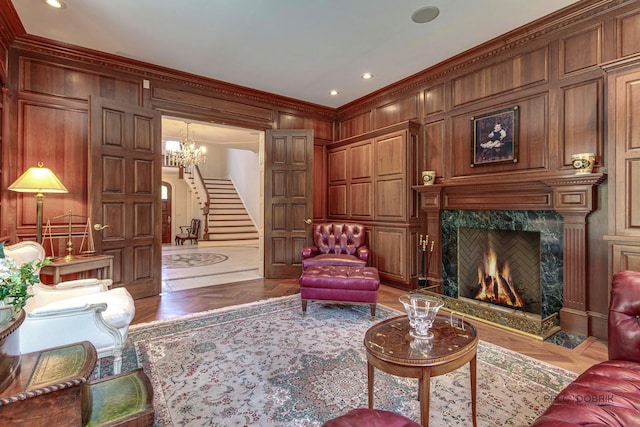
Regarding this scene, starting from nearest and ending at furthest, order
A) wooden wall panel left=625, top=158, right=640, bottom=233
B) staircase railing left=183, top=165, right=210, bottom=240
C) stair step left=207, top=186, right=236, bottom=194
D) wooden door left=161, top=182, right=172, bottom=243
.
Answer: wooden wall panel left=625, top=158, right=640, bottom=233, staircase railing left=183, top=165, right=210, bottom=240, wooden door left=161, top=182, right=172, bottom=243, stair step left=207, top=186, right=236, bottom=194

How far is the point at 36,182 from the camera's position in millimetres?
2953

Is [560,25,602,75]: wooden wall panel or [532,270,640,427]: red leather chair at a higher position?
[560,25,602,75]: wooden wall panel

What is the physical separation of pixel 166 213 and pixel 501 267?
11.4m

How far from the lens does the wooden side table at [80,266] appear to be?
2.99 meters

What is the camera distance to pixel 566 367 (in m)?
2.27

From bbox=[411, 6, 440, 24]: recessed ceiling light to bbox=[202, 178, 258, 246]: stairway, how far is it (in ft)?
26.8

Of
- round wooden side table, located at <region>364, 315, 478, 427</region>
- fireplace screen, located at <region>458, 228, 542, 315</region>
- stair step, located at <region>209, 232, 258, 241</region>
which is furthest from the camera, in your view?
stair step, located at <region>209, 232, 258, 241</region>

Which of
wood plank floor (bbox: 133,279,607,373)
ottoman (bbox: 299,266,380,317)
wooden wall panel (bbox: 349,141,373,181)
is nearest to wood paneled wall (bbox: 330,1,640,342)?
wood plank floor (bbox: 133,279,607,373)

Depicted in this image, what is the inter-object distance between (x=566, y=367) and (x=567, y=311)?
2.95 feet

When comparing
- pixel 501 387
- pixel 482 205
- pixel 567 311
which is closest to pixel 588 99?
pixel 482 205

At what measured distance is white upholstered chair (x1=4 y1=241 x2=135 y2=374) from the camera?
73.6 inches

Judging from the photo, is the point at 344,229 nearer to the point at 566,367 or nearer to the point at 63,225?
the point at 566,367

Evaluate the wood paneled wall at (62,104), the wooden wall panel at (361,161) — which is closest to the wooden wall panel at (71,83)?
the wood paneled wall at (62,104)

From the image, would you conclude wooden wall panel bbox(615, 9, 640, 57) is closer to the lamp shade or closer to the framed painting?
the framed painting
